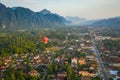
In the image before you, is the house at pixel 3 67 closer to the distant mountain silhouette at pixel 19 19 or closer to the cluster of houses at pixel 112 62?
the cluster of houses at pixel 112 62

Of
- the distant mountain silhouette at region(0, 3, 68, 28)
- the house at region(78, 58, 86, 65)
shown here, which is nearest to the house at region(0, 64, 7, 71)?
the house at region(78, 58, 86, 65)

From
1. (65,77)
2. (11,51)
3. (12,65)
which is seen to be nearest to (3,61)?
(12,65)

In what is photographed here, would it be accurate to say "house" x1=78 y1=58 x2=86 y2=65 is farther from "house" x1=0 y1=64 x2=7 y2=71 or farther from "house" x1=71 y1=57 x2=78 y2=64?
"house" x1=0 y1=64 x2=7 y2=71

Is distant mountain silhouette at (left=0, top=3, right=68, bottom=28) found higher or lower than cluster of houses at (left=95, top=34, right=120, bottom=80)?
higher

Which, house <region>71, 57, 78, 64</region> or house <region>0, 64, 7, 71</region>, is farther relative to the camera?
house <region>71, 57, 78, 64</region>

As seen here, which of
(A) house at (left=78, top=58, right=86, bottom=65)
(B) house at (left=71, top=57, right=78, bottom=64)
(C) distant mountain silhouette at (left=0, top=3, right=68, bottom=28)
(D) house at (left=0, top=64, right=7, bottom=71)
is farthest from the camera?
(C) distant mountain silhouette at (left=0, top=3, right=68, bottom=28)

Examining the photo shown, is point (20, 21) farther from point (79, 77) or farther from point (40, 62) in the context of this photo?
point (79, 77)

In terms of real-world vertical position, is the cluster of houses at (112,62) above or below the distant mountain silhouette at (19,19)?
below

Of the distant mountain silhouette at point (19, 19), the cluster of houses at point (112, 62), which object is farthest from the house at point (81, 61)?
the distant mountain silhouette at point (19, 19)

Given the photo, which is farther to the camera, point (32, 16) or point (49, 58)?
point (32, 16)

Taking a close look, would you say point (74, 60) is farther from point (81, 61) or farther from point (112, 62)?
point (112, 62)

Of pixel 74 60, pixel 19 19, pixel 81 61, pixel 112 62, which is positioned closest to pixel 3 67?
pixel 74 60
